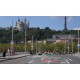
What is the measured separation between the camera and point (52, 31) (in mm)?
31781
